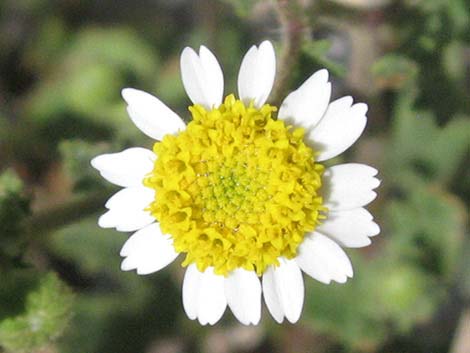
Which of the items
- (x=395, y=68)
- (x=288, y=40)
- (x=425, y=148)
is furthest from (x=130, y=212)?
(x=425, y=148)

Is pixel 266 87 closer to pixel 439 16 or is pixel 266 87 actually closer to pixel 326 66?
pixel 326 66

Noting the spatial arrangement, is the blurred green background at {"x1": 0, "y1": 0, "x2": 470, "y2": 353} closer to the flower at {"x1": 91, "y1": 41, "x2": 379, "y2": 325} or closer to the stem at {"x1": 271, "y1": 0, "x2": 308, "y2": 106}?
the stem at {"x1": 271, "y1": 0, "x2": 308, "y2": 106}

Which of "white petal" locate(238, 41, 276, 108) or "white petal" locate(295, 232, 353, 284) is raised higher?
"white petal" locate(238, 41, 276, 108)

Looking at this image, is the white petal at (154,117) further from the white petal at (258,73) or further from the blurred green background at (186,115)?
the blurred green background at (186,115)

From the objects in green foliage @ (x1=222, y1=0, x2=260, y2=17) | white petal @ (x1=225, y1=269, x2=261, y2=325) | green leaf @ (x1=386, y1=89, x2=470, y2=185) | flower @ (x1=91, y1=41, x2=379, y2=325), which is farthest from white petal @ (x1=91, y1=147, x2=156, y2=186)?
green leaf @ (x1=386, y1=89, x2=470, y2=185)

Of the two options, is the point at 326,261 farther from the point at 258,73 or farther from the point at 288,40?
the point at 288,40

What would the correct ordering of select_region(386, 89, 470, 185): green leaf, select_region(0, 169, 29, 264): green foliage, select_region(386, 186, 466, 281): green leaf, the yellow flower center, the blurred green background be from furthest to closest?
select_region(386, 89, 470, 185): green leaf < select_region(386, 186, 466, 281): green leaf < the blurred green background < select_region(0, 169, 29, 264): green foliage < the yellow flower center

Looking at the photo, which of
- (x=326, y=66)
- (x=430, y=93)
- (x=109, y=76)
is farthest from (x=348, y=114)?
(x=109, y=76)
